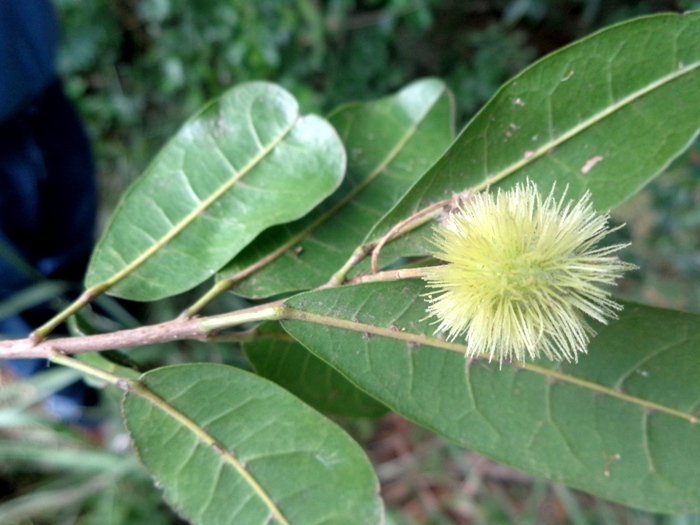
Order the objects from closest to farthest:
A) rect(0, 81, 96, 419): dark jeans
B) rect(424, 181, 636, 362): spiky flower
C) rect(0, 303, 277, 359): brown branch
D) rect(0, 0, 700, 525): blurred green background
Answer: rect(424, 181, 636, 362): spiky flower → rect(0, 303, 277, 359): brown branch → rect(0, 81, 96, 419): dark jeans → rect(0, 0, 700, 525): blurred green background

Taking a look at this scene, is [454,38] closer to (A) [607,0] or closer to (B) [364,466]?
(A) [607,0]

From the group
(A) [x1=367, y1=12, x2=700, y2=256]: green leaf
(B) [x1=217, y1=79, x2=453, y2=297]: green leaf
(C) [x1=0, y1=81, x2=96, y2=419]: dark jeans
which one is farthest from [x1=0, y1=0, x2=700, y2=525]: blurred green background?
(A) [x1=367, y1=12, x2=700, y2=256]: green leaf

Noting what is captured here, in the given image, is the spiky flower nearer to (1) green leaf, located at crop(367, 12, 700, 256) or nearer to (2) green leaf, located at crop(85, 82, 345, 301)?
(1) green leaf, located at crop(367, 12, 700, 256)

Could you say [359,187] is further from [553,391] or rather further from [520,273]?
[553,391]

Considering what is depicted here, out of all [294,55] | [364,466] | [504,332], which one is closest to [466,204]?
[504,332]

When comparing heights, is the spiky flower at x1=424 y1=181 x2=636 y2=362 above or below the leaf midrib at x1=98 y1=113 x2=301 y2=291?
below

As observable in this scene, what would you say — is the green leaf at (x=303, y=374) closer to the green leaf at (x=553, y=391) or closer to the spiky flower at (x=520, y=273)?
the green leaf at (x=553, y=391)

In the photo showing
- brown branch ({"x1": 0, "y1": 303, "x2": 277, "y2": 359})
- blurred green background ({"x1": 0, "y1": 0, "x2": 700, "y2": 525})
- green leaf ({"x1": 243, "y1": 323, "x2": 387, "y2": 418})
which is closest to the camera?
brown branch ({"x1": 0, "y1": 303, "x2": 277, "y2": 359})
